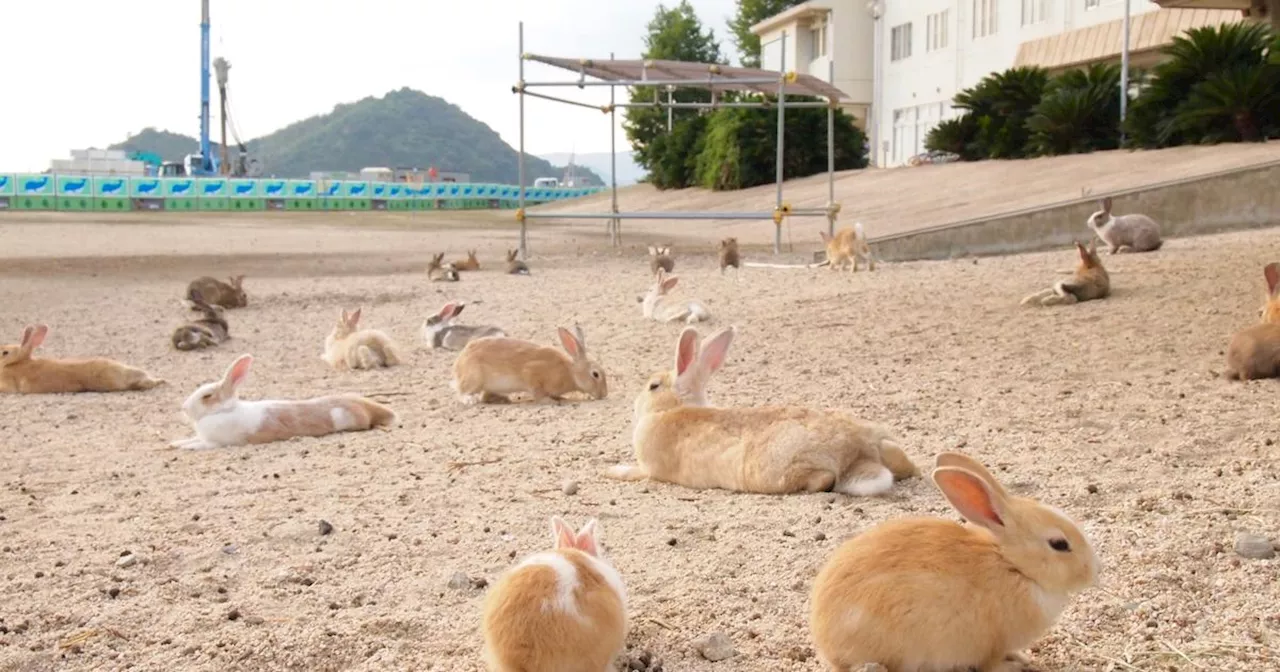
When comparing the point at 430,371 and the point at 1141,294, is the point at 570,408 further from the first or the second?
the point at 1141,294

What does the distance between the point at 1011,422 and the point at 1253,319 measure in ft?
10.9

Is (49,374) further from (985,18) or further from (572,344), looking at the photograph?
(985,18)

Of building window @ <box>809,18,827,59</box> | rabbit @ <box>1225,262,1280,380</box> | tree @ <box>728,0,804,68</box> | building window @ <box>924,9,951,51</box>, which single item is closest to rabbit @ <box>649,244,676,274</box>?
rabbit @ <box>1225,262,1280,380</box>

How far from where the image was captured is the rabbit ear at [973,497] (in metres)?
3.11

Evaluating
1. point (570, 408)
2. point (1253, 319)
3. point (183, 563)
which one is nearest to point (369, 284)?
point (570, 408)

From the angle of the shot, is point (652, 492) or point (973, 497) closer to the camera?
point (973, 497)

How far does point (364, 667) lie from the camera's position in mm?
3500

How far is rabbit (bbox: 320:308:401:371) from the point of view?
32.1 ft

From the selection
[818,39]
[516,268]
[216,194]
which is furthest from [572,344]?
[818,39]

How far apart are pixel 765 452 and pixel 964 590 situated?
6.81 feet

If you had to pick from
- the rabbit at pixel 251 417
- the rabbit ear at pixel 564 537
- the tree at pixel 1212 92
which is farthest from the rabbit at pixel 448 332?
the tree at pixel 1212 92

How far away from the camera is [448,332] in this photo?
35.8ft

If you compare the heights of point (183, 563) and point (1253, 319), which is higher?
point (1253, 319)

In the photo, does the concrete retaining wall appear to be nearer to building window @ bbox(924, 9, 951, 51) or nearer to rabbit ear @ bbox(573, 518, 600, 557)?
rabbit ear @ bbox(573, 518, 600, 557)
